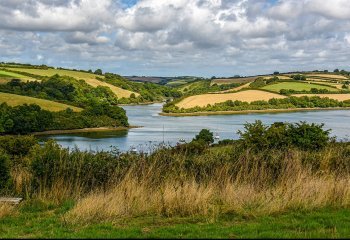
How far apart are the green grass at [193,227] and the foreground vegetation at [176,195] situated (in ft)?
0.05

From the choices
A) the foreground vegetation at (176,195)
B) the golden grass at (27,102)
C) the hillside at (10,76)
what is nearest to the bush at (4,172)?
the foreground vegetation at (176,195)

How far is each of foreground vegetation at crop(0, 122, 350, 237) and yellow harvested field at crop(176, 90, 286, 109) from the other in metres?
155

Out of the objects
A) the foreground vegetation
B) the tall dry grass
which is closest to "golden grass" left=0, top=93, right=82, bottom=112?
the foreground vegetation

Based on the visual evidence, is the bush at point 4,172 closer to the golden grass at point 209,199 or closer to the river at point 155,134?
the golden grass at point 209,199

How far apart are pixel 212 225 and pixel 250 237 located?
1.01m

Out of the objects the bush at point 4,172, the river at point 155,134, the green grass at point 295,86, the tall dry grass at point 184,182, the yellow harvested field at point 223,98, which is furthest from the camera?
the green grass at point 295,86

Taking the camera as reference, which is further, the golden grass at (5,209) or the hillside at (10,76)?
the hillside at (10,76)

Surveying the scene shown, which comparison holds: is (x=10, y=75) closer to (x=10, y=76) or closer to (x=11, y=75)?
(x=11, y=75)

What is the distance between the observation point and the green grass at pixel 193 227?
6207mm

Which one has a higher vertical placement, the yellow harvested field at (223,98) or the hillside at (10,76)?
the hillside at (10,76)

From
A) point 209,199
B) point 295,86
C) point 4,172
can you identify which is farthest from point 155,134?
point 295,86

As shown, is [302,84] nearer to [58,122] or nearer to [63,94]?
[63,94]

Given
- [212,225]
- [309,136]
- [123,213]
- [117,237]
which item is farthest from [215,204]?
[309,136]

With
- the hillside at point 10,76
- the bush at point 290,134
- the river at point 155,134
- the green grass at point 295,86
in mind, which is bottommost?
the river at point 155,134
